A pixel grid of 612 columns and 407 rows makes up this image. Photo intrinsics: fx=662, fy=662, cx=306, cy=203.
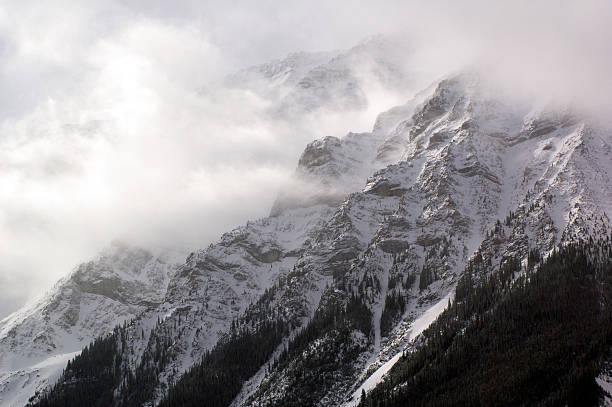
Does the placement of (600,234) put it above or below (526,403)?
above

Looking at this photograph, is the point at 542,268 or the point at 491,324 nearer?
the point at 491,324

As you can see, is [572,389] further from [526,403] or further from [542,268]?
Answer: [542,268]

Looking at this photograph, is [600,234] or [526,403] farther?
[600,234]

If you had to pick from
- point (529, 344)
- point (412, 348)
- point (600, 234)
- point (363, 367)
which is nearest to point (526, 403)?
point (529, 344)

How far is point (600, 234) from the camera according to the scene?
200 m

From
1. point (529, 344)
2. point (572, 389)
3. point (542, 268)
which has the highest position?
point (542, 268)

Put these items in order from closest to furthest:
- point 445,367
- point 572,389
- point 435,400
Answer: point 572,389 → point 435,400 → point 445,367

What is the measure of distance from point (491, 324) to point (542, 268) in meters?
27.7

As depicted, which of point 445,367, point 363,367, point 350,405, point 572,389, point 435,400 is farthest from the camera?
point 363,367

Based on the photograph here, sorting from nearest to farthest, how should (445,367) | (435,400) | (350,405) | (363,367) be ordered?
1. (435,400)
2. (445,367)
3. (350,405)
4. (363,367)

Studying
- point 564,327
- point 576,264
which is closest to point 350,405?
point 564,327

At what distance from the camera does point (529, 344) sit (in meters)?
161

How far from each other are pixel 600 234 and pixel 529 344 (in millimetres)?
57038

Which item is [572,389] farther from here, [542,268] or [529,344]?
[542,268]
